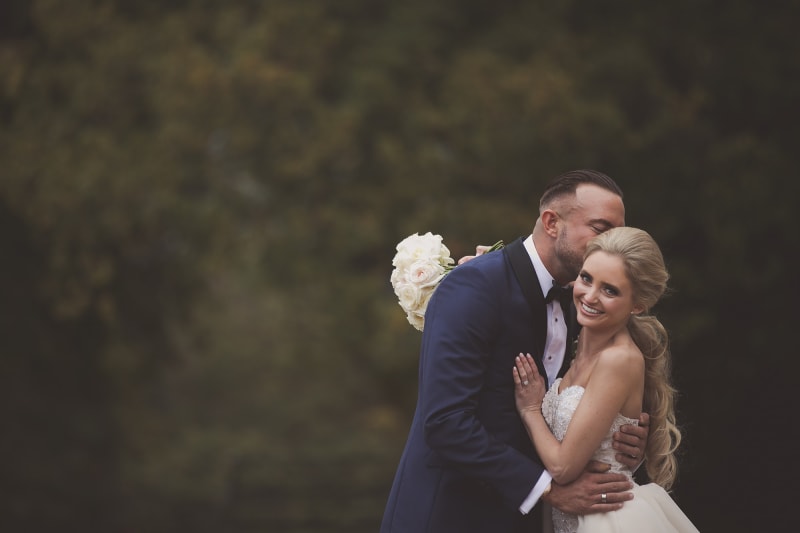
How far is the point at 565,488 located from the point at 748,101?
8541 millimetres

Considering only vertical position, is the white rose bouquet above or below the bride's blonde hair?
above

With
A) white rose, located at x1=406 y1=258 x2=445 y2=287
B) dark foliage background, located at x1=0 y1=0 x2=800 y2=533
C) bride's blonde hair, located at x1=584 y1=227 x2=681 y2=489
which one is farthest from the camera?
dark foliage background, located at x1=0 y1=0 x2=800 y2=533

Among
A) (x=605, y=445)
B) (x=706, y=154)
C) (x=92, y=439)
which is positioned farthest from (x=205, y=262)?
(x=605, y=445)

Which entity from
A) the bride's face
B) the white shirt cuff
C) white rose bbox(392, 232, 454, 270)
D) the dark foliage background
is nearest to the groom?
the white shirt cuff

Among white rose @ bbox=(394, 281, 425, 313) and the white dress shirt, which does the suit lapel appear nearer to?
the white dress shirt

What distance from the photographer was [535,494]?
10.3ft

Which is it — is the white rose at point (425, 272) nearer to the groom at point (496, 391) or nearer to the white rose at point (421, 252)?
the white rose at point (421, 252)

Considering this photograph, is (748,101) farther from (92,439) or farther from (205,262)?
(92,439)

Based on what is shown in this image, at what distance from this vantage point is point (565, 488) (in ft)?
10.6

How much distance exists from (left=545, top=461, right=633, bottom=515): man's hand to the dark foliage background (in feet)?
17.5

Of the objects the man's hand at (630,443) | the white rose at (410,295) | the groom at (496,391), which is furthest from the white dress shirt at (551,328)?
the white rose at (410,295)

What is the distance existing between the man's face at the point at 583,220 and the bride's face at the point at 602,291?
3.8 inches

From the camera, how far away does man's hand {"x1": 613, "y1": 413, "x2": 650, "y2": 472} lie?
10.9 feet

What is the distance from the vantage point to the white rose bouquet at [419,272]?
353 cm
